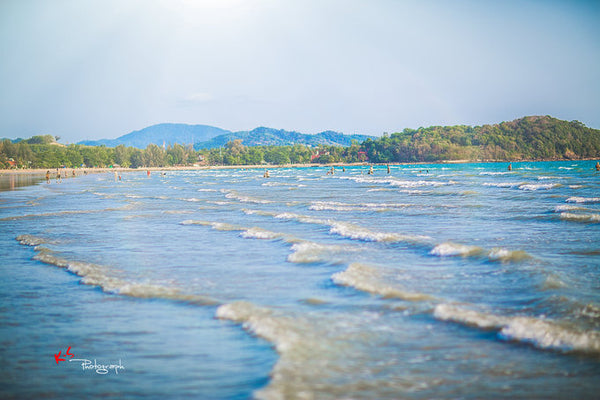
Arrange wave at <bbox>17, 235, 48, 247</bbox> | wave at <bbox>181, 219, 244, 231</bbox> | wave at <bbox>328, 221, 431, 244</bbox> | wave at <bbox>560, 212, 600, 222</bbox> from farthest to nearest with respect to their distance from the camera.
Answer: wave at <bbox>181, 219, 244, 231</bbox>
wave at <bbox>560, 212, 600, 222</bbox>
wave at <bbox>17, 235, 48, 247</bbox>
wave at <bbox>328, 221, 431, 244</bbox>

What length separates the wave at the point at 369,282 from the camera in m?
8.88

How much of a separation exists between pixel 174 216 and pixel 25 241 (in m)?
8.83

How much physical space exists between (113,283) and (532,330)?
8015 millimetres

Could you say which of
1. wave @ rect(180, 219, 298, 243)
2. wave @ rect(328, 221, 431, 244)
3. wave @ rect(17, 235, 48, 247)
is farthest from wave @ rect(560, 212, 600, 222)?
wave @ rect(17, 235, 48, 247)

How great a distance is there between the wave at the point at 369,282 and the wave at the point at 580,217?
12503 mm

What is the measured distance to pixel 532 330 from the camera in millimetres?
6914

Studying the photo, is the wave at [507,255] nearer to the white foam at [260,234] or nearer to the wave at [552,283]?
the wave at [552,283]

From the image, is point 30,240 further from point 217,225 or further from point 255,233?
point 255,233

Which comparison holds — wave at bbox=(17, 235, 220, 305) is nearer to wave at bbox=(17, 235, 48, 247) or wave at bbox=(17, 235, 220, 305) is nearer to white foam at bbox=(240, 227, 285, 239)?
wave at bbox=(17, 235, 48, 247)

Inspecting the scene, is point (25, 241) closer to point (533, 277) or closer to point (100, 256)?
point (100, 256)

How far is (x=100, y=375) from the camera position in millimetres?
5922

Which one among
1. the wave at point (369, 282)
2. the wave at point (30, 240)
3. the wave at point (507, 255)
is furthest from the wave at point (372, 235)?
the wave at point (30, 240)

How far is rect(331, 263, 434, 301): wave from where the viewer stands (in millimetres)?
8875

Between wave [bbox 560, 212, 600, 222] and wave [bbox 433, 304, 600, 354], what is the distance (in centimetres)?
1403
